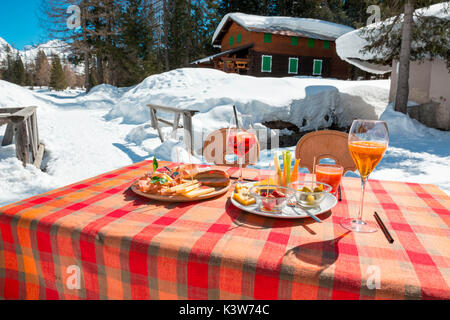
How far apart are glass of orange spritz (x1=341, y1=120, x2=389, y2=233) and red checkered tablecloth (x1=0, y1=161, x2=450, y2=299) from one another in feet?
0.20

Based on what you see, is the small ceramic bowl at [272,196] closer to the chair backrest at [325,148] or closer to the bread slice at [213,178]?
the bread slice at [213,178]

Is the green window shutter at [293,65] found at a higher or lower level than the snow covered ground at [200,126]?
higher

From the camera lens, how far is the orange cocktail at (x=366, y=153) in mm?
1062

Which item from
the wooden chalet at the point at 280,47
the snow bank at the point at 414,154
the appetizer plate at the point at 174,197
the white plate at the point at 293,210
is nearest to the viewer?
the white plate at the point at 293,210

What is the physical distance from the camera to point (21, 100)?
12.7 m

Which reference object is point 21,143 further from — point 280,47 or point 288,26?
point 288,26

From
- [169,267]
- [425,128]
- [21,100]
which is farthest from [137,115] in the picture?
[169,267]

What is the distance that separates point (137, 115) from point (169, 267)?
11.2 m

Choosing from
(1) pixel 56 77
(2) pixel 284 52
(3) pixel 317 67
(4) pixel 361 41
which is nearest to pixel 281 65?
(2) pixel 284 52

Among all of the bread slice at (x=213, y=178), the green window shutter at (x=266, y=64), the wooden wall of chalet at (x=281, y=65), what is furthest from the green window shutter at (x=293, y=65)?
the bread slice at (x=213, y=178)

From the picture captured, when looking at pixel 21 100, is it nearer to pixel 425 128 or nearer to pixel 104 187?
pixel 104 187

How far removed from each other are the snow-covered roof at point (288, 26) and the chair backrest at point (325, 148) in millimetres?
20404

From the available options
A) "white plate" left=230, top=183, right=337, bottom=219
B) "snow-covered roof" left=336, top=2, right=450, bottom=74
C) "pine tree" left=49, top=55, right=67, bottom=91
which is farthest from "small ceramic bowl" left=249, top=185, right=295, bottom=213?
"pine tree" left=49, top=55, right=67, bottom=91
